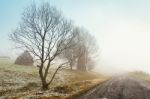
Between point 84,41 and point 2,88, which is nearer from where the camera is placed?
point 2,88

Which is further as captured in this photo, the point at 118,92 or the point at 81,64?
the point at 81,64

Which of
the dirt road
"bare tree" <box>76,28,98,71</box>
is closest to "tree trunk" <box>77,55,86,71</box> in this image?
"bare tree" <box>76,28,98,71</box>

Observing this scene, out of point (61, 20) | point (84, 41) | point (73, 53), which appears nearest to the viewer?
point (61, 20)

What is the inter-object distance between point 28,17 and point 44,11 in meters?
→ 2.40

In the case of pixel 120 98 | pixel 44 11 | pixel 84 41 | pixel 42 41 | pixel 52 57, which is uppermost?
pixel 84 41

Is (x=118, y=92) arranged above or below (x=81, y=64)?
below

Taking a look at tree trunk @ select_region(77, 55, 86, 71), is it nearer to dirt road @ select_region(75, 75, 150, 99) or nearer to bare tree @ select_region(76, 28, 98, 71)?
bare tree @ select_region(76, 28, 98, 71)

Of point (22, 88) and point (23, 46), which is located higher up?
point (23, 46)

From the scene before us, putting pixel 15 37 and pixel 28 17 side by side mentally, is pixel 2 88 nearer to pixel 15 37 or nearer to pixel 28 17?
pixel 15 37

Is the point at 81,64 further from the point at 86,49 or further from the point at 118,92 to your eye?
the point at 118,92

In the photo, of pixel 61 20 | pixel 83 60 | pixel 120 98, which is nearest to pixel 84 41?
pixel 83 60

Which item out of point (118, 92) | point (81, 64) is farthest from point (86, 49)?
point (118, 92)

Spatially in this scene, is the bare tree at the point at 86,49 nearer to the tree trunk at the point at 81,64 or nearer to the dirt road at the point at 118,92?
the tree trunk at the point at 81,64

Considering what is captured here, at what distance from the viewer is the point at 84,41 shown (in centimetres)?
7669
